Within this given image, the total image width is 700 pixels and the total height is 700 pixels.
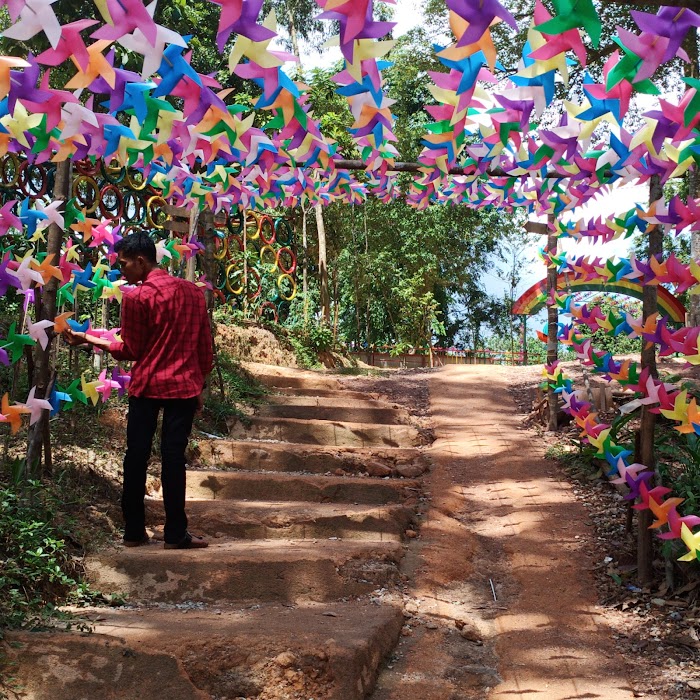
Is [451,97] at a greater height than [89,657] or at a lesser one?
greater

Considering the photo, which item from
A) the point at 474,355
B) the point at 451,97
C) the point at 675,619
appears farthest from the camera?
the point at 474,355

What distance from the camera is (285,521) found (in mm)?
4309

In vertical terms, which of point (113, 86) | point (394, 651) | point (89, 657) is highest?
point (113, 86)

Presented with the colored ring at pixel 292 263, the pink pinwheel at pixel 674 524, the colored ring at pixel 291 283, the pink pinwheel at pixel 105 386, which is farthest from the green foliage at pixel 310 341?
the pink pinwheel at pixel 674 524

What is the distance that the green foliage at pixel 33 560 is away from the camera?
280 centimetres

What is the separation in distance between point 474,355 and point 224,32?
705 inches

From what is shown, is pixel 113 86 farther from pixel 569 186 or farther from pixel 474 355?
pixel 474 355

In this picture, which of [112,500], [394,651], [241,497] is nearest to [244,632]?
[394,651]

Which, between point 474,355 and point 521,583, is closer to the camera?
point 521,583

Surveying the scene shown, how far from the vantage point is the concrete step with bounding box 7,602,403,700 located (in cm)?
245

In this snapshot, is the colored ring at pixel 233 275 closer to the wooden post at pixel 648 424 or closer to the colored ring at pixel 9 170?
the colored ring at pixel 9 170

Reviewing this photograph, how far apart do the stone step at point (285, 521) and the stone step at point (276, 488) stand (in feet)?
1.23

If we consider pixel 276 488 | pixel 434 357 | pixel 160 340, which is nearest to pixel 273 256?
pixel 434 357

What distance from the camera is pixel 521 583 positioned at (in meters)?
4.00
